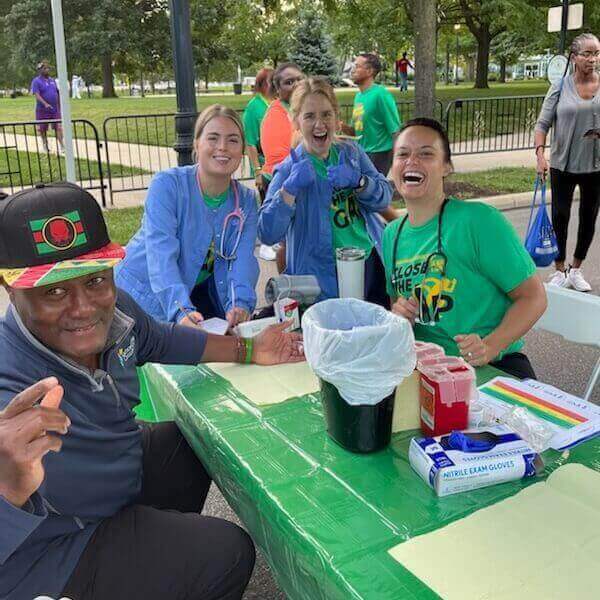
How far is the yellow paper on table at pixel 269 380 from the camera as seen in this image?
2055 mm

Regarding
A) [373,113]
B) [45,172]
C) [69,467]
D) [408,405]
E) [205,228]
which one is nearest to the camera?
[69,467]

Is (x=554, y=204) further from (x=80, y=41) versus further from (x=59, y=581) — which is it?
(x=80, y=41)

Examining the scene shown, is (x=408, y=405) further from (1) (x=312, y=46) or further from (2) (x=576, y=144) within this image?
(1) (x=312, y=46)

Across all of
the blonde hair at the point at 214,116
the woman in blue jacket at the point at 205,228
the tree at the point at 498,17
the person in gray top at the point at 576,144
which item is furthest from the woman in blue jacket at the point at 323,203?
the tree at the point at 498,17

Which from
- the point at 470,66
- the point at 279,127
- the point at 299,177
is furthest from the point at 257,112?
the point at 470,66

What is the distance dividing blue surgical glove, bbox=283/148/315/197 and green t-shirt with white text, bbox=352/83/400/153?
464 centimetres

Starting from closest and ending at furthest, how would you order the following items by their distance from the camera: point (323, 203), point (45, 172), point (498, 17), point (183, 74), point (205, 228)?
point (205, 228)
point (323, 203)
point (183, 74)
point (45, 172)
point (498, 17)

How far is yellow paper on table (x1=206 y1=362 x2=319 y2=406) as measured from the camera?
6.74 ft

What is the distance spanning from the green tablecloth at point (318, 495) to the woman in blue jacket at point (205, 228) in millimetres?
1010

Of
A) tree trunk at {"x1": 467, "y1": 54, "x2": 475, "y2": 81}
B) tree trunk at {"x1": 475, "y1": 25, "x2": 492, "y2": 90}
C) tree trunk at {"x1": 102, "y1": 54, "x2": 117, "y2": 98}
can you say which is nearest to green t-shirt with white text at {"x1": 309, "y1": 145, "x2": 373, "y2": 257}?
tree trunk at {"x1": 475, "y1": 25, "x2": 492, "y2": 90}

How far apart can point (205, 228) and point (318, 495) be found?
172 cm

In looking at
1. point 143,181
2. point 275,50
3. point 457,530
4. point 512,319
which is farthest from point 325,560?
point 275,50

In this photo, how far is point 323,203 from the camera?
3.28 meters

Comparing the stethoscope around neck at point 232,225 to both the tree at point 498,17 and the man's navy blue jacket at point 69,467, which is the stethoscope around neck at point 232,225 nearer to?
the man's navy blue jacket at point 69,467
